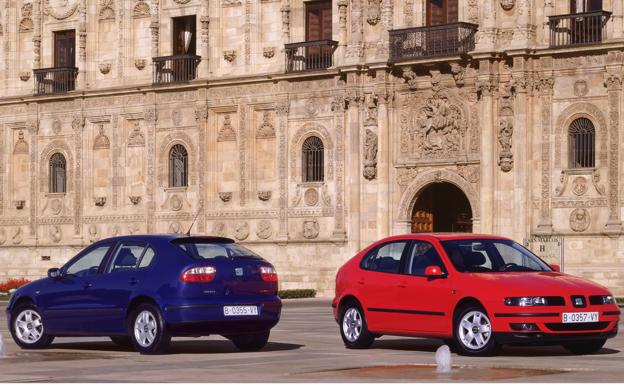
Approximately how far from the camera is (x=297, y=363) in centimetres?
1898

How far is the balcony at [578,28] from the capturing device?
43344 millimetres

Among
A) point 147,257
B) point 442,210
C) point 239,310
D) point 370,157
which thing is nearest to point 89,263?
point 147,257

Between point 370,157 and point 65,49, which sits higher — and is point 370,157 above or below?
below

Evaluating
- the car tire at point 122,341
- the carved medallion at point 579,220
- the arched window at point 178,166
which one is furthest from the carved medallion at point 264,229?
the car tire at point 122,341

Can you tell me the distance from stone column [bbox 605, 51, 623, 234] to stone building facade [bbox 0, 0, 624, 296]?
0.05 metres

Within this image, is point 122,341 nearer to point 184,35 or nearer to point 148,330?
point 148,330

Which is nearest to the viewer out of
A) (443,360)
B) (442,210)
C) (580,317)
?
(443,360)

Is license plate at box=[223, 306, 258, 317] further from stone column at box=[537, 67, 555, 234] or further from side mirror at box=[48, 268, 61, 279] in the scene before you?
stone column at box=[537, 67, 555, 234]

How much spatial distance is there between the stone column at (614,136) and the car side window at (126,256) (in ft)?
77.0

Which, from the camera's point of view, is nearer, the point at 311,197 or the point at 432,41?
the point at 432,41

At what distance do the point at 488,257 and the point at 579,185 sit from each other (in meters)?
23.0

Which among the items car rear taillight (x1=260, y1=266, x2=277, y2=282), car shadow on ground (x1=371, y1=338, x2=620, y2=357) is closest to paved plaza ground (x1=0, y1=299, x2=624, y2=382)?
car shadow on ground (x1=371, y1=338, x2=620, y2=357)

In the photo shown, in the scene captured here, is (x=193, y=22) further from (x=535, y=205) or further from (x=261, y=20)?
(x=535, y=205)

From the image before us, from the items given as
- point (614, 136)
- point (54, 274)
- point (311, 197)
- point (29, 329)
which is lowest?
point (29, 329)
